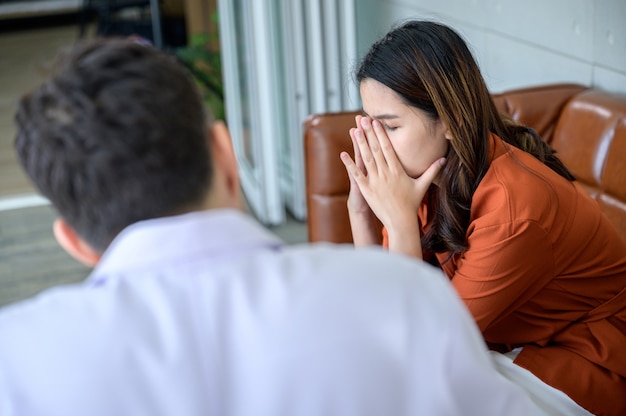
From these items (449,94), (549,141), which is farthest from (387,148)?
(549,141)

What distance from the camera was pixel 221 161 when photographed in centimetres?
88

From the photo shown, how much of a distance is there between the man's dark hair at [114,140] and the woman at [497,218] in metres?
0.84

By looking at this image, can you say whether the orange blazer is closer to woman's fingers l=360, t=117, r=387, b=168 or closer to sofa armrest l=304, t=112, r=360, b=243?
woman's fingers l=360, t=117, r=387, b=168

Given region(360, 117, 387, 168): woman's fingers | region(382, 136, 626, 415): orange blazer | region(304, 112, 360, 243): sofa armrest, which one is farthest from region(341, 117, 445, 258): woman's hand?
region(304, 112, 360, 243): sofa armrest

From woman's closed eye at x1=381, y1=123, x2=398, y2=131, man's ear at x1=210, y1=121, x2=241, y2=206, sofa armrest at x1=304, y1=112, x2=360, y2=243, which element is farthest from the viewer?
sofa armrest at x1=304, y1=112, x2=360, y2=243

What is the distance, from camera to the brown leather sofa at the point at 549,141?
2.12m

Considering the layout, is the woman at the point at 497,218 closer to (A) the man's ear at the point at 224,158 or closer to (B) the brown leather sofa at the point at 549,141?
(B) the brown leather sofa at the point at 549,141

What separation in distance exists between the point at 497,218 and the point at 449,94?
0.82ft

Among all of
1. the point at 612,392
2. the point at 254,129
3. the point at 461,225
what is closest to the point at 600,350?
the point at 612,392

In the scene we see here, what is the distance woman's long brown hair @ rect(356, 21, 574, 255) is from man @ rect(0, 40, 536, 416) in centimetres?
83

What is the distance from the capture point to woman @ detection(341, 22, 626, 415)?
1.56 m

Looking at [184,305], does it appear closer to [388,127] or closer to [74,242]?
[74,242]

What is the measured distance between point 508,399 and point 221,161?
1.23 feet

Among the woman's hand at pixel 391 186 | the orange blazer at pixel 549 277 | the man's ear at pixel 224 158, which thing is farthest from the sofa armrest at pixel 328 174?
the man's ear at pixel 224 158
